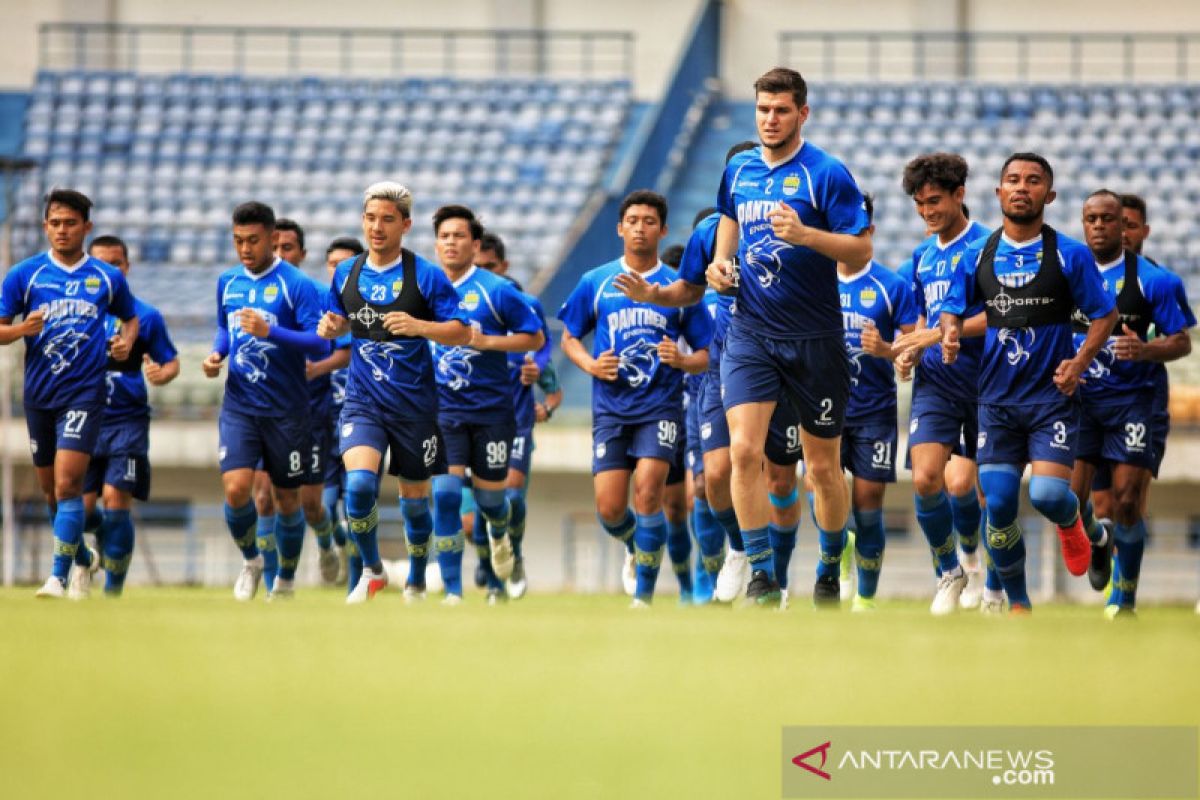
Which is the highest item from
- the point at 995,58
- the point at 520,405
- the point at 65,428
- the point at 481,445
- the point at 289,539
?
the point at 995,58

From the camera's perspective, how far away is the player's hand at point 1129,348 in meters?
10.4

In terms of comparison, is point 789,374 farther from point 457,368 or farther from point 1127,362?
point 457,368

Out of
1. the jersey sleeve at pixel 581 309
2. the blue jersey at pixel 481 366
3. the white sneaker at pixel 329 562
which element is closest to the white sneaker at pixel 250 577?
the blue jersey at pixel 481 366

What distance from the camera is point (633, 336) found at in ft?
37.8

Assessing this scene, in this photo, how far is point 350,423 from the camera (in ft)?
34.7

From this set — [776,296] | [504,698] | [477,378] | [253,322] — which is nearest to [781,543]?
[776,296]

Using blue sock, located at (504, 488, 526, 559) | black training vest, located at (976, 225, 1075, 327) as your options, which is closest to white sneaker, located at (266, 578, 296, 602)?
blue sock, located at (504, 488, 526, 559)

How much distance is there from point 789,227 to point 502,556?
214 inches

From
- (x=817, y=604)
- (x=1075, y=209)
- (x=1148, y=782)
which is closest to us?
(x=1148, y=782)

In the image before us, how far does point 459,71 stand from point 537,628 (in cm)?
2523

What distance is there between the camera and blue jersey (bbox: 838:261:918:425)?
10938 mm

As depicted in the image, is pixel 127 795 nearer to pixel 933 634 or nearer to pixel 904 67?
pixel 933 634

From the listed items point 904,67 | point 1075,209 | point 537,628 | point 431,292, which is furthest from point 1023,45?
point 537,628

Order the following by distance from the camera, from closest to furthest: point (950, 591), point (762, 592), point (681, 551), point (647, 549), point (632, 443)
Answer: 1. point (762, 592)
2. point (950, 591)
3. point (647, 549)
4. point (632, 443)
5. point (681, 551)
